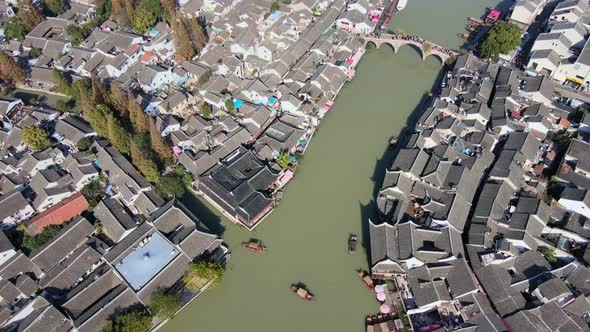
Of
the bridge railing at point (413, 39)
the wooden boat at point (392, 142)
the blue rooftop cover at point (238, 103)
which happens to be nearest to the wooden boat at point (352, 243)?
the wooden boat at point (392, 142)

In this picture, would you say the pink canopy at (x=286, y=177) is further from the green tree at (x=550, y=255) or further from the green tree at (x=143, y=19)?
the green tree at (x=143, y=19)

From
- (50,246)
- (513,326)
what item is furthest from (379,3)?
(50,246)

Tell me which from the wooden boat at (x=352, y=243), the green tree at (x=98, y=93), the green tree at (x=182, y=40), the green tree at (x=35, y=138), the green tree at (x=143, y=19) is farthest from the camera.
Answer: the green tree at (x=143, y=19)

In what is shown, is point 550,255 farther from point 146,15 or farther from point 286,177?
point 146,15

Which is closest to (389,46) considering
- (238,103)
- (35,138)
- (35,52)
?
(238,103)

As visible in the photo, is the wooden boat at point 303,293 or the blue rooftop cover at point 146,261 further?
the wooden boat at point 303,293

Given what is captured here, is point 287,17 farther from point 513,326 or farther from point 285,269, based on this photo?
point 513,326

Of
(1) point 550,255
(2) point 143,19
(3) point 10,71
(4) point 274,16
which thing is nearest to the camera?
(1) point 550,255

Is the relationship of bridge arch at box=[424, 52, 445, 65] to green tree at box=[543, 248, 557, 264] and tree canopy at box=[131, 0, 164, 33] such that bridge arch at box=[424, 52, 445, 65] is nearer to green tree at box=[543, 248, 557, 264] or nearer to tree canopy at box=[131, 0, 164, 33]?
green tree at box=[543, 248, 557, 264]
